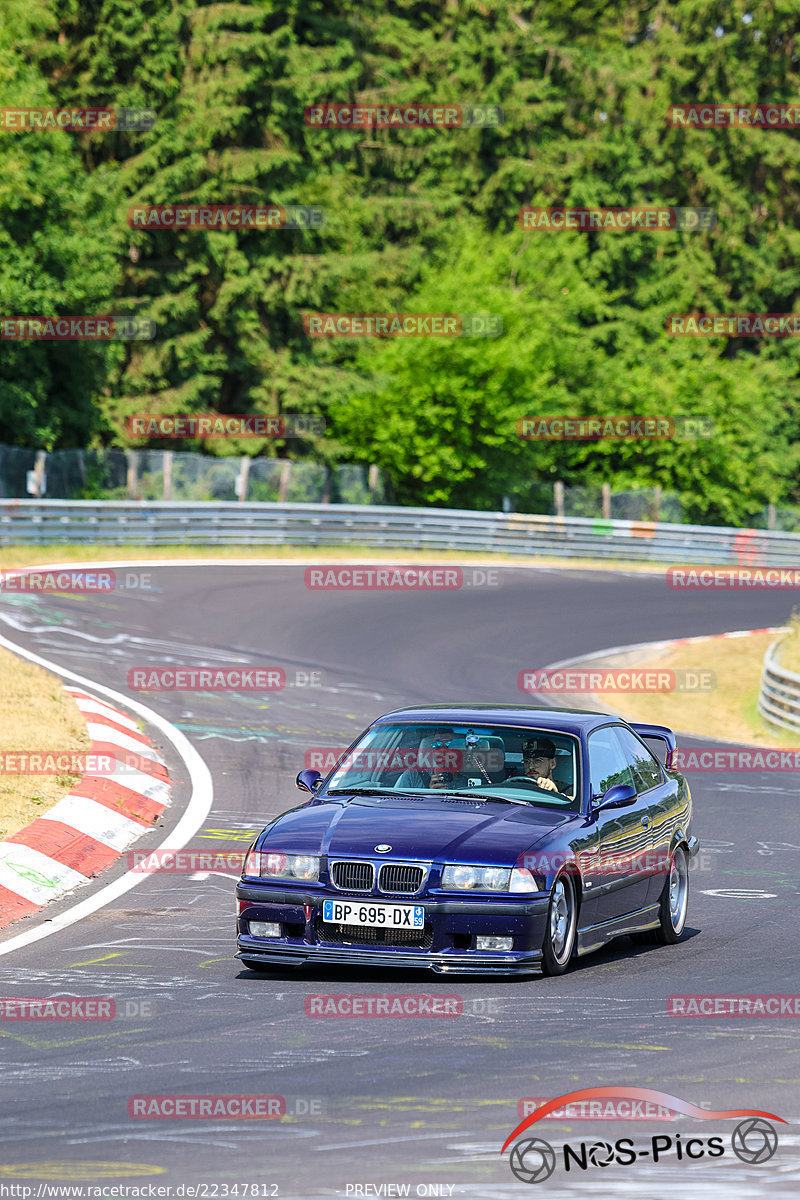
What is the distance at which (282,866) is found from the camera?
8547mm

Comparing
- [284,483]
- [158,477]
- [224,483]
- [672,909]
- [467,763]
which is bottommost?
[284,483]

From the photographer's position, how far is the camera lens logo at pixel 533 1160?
17.6ft

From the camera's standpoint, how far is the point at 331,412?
53156 mm

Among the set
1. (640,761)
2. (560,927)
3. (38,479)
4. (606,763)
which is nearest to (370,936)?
(560,927)

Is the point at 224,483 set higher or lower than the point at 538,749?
lower

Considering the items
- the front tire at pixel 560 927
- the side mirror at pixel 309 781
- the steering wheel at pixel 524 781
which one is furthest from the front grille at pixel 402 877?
the side mirror at pixel 309 781

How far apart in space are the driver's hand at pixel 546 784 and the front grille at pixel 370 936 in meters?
1.41

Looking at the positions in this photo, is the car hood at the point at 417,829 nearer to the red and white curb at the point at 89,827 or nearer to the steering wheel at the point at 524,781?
the steering wheel at the point at 524,781

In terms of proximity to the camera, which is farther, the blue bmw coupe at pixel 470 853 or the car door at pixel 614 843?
→ the car door at pixel 614 843

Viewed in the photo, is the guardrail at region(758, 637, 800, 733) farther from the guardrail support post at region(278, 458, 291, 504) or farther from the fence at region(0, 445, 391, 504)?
the guardrail support post at region(278, 458, 291, 504)

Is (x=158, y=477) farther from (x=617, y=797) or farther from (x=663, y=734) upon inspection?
(x=617, y=797)

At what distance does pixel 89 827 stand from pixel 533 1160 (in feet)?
24.0

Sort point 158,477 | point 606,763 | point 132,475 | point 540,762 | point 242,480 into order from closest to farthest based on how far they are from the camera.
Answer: point 540,762 < point 606,763 < point 132,475 < point 158,477 < point 242,480

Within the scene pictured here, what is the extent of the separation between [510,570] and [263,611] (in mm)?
12796
